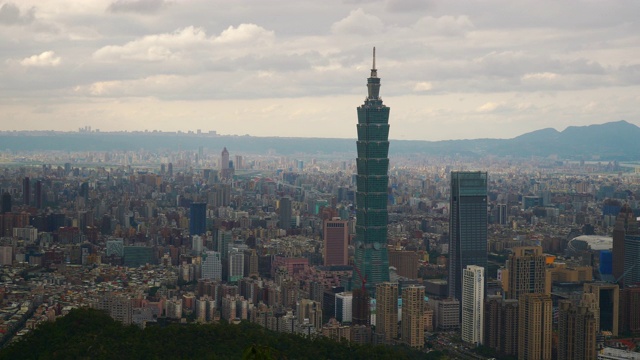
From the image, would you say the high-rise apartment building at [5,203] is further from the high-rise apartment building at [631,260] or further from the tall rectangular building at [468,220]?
the high-rise apartment building at [631,260]

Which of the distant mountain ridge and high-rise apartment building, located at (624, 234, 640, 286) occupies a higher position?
the distant mountain ridge

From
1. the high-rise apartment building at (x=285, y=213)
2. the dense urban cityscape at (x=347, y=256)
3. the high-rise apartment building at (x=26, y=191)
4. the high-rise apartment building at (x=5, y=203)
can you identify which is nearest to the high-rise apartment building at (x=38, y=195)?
the dense urban cityscape at (x=347, y=256)

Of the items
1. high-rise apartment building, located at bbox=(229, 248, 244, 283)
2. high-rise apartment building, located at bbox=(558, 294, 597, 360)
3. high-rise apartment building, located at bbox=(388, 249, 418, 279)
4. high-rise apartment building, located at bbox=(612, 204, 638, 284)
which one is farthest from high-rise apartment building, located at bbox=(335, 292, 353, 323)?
high-rise apartment building, located at bbox=(612, 204, 638, 284)

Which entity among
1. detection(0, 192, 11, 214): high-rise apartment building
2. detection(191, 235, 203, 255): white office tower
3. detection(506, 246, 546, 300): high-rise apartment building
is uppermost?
detection(0, 192, 11, 214): high-rise apartment building

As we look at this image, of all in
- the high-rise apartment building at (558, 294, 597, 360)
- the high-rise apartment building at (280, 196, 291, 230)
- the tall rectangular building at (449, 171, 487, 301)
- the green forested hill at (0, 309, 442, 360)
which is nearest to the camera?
the green forested hill at (0, 309, 442, 360)

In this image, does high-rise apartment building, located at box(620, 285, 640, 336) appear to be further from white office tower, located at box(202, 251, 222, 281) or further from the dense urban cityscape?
white office tower, located at box(202, 251, 222, 281)

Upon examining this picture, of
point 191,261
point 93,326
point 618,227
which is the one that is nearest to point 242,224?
point 191,261

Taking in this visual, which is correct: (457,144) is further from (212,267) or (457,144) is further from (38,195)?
(212,267)
